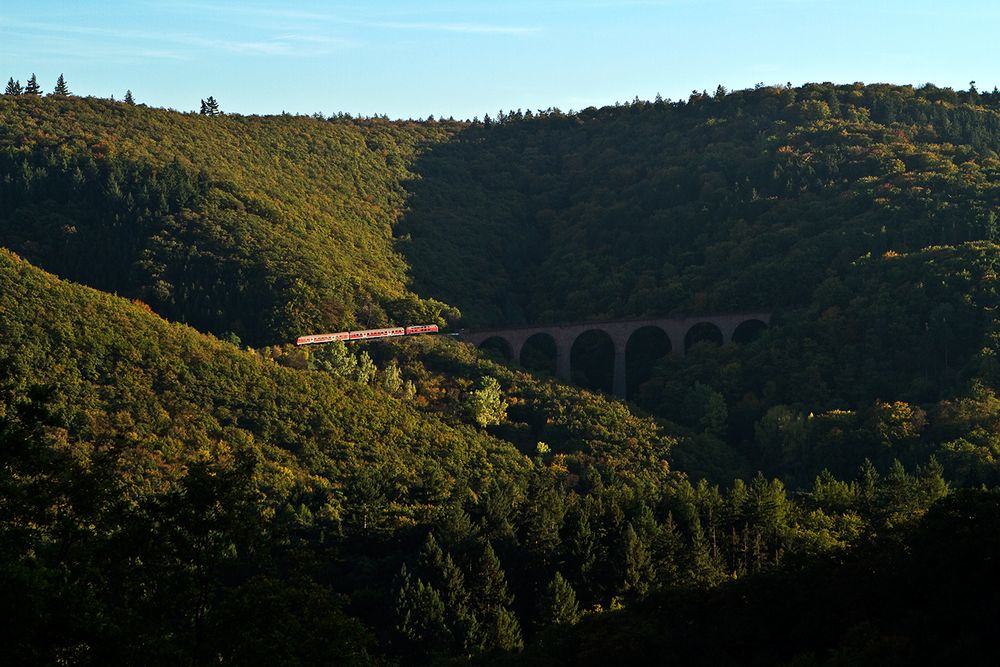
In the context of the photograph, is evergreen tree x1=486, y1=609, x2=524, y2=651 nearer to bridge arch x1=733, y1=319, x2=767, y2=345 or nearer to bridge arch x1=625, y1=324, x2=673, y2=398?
bridge arch x1=625, y1=324, x2=673, y2=398

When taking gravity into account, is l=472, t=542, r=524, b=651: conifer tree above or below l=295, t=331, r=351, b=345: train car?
below

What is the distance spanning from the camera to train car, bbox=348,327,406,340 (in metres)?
107

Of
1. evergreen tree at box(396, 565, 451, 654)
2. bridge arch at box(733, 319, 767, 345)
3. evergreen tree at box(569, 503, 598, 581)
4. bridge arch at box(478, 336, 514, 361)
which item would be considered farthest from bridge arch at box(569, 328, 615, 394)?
evergreen tree at box(396, 565, 451, 654)

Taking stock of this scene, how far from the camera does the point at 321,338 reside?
104 m

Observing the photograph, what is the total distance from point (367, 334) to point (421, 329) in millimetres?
6431

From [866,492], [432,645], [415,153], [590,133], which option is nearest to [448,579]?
[432,645]

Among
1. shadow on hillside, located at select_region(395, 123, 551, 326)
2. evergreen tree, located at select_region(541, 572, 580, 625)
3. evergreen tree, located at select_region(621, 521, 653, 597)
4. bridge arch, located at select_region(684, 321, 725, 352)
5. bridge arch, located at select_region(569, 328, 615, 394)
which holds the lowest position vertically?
evergreen tree, located at select_region(541, 572, 580, 625)

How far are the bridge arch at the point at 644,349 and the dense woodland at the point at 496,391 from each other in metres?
0.69

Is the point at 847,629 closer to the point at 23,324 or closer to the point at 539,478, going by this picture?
the point at 539,478

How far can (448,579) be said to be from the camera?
59.3 metres

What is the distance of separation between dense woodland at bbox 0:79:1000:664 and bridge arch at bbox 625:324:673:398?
0.69 metres

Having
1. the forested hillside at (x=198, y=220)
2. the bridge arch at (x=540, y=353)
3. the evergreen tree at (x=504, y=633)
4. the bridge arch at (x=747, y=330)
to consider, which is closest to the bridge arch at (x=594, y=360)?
the bridge arch at (x=540, y=353)

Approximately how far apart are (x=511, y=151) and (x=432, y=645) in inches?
4918

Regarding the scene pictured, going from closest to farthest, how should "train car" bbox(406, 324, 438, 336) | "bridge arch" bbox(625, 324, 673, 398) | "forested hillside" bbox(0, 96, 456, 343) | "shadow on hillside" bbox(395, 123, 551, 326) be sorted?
"forested hillside" bbox(0, 96, 456, 343) → "train car" bbox(406, 324, 438, 336) → "bridge arch" bbox(625, 324, 673, 398) → "shadow on hillside" bbox(395, 123, 551, 326)
